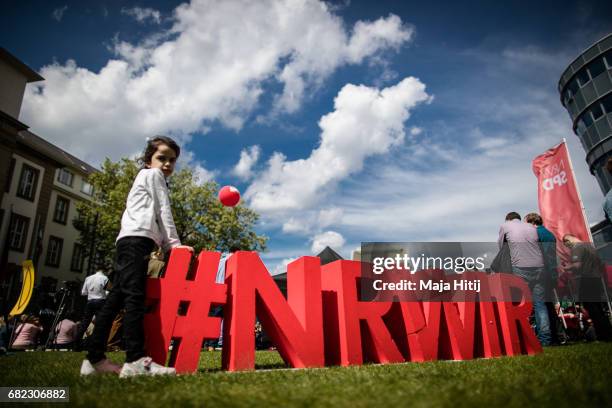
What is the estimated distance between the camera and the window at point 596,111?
31.4 m

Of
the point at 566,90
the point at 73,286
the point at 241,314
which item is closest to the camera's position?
the point at 241,314

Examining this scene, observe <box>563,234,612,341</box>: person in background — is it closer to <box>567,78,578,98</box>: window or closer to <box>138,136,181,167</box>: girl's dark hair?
<box>138,136,181,167</box>: girl's dark hair

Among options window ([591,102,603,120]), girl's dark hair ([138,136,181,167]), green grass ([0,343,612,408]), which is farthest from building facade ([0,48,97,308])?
window ([591,102,603,120])

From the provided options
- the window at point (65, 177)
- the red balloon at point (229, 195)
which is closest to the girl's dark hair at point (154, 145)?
the red balloon at point (229, 195)

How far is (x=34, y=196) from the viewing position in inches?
1122

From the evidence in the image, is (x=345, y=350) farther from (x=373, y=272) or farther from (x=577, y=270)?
(x=577, y=270)

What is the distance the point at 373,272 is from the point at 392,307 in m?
0.52

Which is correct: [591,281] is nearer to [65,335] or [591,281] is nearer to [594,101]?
[65,335]

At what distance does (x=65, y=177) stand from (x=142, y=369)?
37.4 meters

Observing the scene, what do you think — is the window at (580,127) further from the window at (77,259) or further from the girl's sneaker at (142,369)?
the window at (77,259)

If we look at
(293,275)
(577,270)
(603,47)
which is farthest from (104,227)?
(603,47)

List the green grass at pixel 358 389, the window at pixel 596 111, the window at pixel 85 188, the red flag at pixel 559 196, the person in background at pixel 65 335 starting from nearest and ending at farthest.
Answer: the green grass at pixel 358 389 → the person in background at pixel 65 335 → the red flag at pixel 559 196 → the window at pixel 596 111 → the window at pixel 85 188

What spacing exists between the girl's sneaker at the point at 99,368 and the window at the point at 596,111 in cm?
4027

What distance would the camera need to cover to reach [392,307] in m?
4.66
